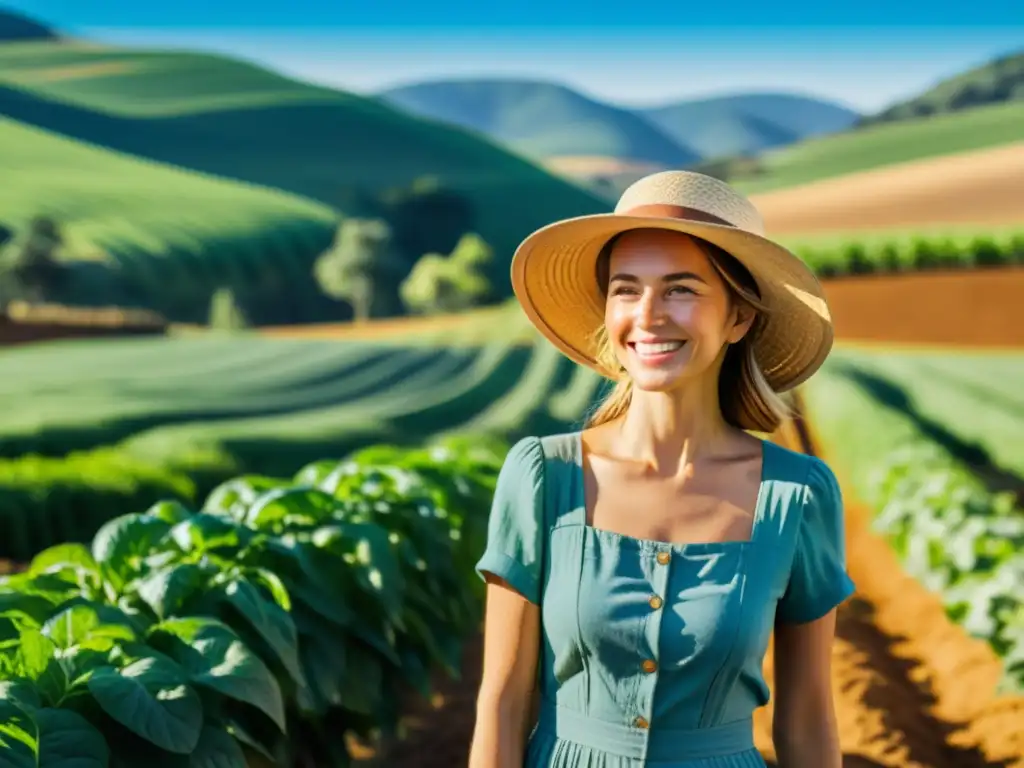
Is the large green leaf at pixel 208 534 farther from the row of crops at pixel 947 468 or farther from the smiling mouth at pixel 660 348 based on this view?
the row of crops at pixel 947 468

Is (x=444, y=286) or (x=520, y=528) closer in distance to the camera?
(x=520, y=528)

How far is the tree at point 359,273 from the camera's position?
46.6 m

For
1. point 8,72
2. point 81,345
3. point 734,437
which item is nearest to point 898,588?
point 734,437

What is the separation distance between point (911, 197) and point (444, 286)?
15.7 meters

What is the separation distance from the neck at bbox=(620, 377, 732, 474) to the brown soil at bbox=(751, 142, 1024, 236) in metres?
34.9

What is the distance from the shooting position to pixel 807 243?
32.4 metres

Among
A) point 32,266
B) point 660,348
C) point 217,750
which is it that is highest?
point 660,348

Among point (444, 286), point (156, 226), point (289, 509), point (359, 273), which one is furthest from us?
point (444, 286)

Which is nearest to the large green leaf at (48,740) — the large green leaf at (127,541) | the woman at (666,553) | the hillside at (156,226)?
the woman at (666,553)

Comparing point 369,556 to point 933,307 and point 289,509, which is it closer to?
point 289,509

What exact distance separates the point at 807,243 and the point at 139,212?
992 inches

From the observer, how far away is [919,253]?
30156 mm

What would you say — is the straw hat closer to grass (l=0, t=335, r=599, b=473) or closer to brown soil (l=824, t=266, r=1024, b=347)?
grass (l=0, t=335, r=599, b=473)

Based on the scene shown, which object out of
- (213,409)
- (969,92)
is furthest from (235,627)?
(969,92)
